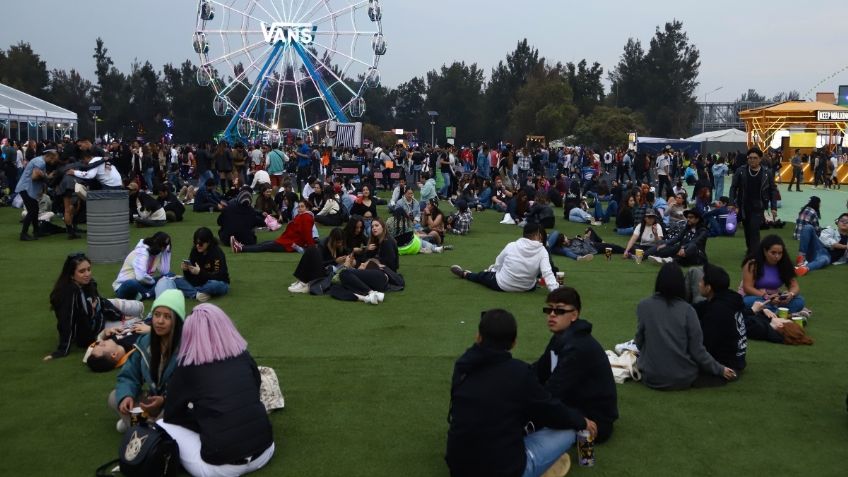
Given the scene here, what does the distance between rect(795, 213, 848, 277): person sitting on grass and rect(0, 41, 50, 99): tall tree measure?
225ft

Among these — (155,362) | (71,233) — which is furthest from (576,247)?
(155,362)

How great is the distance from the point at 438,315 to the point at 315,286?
1.69m

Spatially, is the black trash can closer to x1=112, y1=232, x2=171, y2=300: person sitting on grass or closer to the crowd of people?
the crowd of people

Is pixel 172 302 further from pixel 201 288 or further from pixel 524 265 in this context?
pixel 524 265

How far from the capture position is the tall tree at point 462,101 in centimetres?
8012

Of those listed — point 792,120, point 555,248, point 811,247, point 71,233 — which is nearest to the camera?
point 811,247

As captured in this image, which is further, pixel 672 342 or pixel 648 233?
pixel 648 233

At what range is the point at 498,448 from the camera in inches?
153

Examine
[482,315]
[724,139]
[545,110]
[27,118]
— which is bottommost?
[482,315]

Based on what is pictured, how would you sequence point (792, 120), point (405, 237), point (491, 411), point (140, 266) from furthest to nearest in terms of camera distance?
point (792, 120)
point (405, 237)
point (140, 266)
point (491, 411)

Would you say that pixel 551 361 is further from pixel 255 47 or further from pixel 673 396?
pixel 255 47

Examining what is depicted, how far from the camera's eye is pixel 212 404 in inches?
159

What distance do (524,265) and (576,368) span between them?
4591mm

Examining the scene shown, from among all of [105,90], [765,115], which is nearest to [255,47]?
[765,115]
